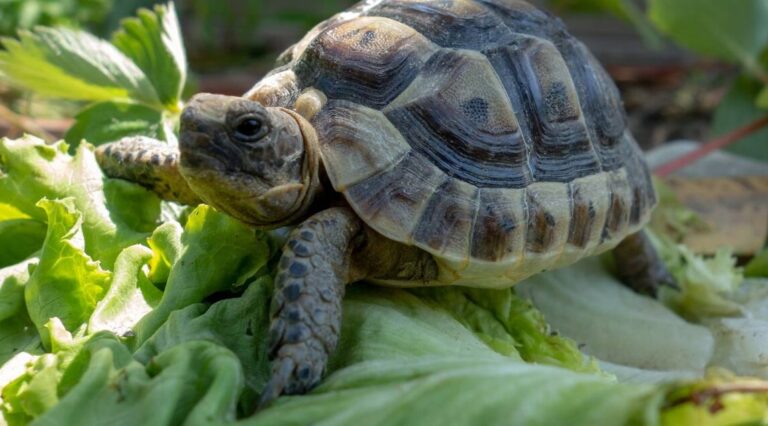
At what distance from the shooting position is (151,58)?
2.51 metres

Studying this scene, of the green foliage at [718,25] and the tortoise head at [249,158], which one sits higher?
the tortoise head at [249,158]

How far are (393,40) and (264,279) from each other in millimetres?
636

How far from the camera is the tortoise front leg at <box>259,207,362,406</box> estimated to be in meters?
Result: 1.56

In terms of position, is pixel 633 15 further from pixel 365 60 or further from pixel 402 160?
pixel 402 160

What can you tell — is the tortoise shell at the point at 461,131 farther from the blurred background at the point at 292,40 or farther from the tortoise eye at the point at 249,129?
the blurred background at the point at 292,40

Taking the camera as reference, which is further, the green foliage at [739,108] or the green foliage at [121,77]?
the green foliage at [739,108]

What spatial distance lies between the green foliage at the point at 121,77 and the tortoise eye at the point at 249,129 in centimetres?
86

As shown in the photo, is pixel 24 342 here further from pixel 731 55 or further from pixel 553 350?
pixel 731 55

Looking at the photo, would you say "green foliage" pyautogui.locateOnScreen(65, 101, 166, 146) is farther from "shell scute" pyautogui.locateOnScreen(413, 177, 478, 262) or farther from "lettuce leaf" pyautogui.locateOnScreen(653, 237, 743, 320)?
"lettuce leaf" pyautogui.locateOnScreen(653, 237, 743, 320)

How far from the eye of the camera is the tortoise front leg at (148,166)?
6.96ft

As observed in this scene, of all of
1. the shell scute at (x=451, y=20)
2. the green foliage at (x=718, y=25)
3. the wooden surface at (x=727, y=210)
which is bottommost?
the wooden surface at (x=727, y=210)

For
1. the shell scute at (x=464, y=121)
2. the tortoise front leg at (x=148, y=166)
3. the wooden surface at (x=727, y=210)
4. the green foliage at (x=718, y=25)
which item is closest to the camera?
the shell scute at (x=464, y=121)

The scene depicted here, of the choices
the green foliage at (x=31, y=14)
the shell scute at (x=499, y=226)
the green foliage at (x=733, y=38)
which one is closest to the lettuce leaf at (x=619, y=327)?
the shell scute at (x=499, y=226)

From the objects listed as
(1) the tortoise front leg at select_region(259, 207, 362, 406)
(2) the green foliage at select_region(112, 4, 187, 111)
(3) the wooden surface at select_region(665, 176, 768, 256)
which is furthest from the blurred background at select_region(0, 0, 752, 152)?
(1) the tortoise front leg at select_region(259, 207, 362, 406)
